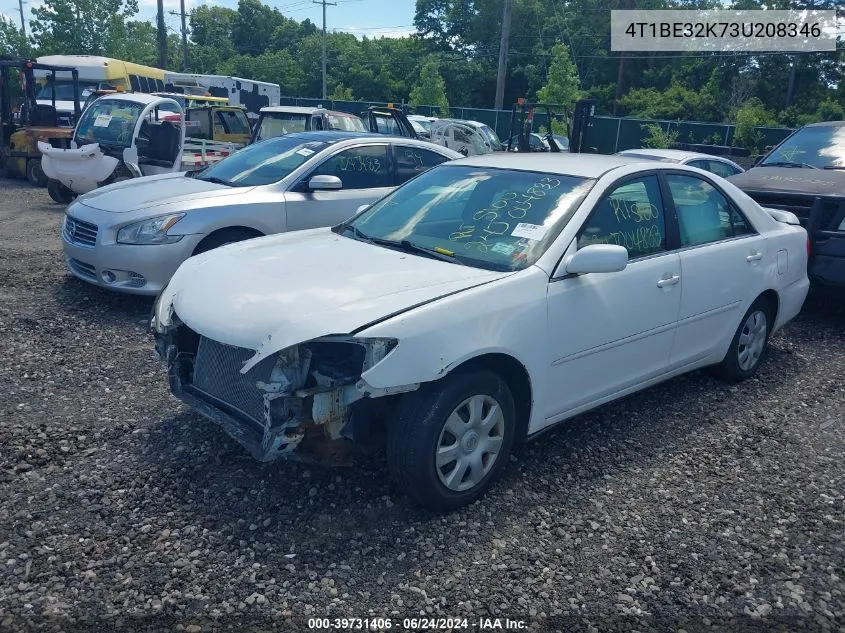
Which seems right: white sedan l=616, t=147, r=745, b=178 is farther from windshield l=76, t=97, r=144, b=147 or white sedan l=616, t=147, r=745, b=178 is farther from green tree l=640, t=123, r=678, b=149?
green tree l=640, t=123, r=678, b=149

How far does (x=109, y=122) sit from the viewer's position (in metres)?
12.1

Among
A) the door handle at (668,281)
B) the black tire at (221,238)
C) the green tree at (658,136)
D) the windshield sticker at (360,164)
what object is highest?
the green tree at (658,136)

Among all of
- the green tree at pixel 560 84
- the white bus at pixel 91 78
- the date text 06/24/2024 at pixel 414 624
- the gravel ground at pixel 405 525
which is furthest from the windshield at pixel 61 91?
the date text 06/24/2024 at pixel 414 624

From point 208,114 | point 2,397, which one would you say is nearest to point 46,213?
point 208,114

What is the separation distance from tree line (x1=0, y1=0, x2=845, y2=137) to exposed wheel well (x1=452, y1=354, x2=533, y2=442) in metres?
29.0

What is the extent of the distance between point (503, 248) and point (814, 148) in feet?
20.0

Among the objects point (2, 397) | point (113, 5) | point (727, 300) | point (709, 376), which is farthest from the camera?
point (113, 5)

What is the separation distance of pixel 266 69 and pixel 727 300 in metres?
58.6

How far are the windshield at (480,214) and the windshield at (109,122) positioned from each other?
8512 mm

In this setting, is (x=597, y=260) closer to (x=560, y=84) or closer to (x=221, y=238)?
(x=221, y=238)

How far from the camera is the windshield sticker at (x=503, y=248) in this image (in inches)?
149

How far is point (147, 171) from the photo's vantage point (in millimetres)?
11117

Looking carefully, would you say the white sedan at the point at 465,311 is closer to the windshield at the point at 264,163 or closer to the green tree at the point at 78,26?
the windshield at the point at 264,163

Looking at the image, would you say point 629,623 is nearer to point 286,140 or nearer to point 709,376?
point 709,376
